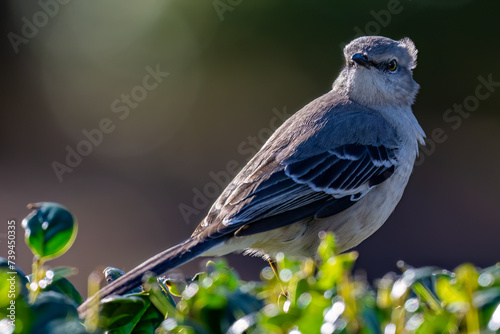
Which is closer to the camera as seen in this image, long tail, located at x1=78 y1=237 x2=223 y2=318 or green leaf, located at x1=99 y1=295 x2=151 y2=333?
green leaf, located at x1=99 y1=295 x2=151 y2=333

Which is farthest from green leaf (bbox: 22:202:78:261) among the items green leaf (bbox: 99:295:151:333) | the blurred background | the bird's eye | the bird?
the blurred background

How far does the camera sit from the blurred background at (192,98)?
296 inches

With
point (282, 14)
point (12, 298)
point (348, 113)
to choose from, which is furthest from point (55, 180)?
point (12, 298)

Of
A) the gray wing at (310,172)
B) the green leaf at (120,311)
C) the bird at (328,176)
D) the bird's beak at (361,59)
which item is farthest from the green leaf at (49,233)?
the bird's beak at (361,59)

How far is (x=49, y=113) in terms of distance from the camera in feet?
29.3

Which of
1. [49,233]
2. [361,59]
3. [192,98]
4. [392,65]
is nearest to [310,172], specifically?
[361,59]

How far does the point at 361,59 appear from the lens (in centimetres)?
400

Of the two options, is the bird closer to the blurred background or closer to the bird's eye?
the bird's eye

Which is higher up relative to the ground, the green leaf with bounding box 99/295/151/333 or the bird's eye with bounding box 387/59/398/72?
the green leaf with bounding box 99/295/151/333

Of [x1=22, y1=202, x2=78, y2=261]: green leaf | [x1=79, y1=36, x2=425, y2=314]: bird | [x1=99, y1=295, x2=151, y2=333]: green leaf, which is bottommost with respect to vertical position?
[x1=79, y1=36, x2=425, y2=314]: bird

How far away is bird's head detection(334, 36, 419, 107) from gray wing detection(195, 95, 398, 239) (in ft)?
0.59

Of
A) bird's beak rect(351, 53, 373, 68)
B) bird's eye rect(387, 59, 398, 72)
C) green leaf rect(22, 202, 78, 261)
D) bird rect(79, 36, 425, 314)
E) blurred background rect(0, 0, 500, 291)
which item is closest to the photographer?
green leaf rect(22, 202, 78, 261)

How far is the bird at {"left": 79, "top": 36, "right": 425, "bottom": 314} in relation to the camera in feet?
11.1

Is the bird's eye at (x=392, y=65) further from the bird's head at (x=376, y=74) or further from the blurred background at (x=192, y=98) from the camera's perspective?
the blurred background at (x=192, y=98)
